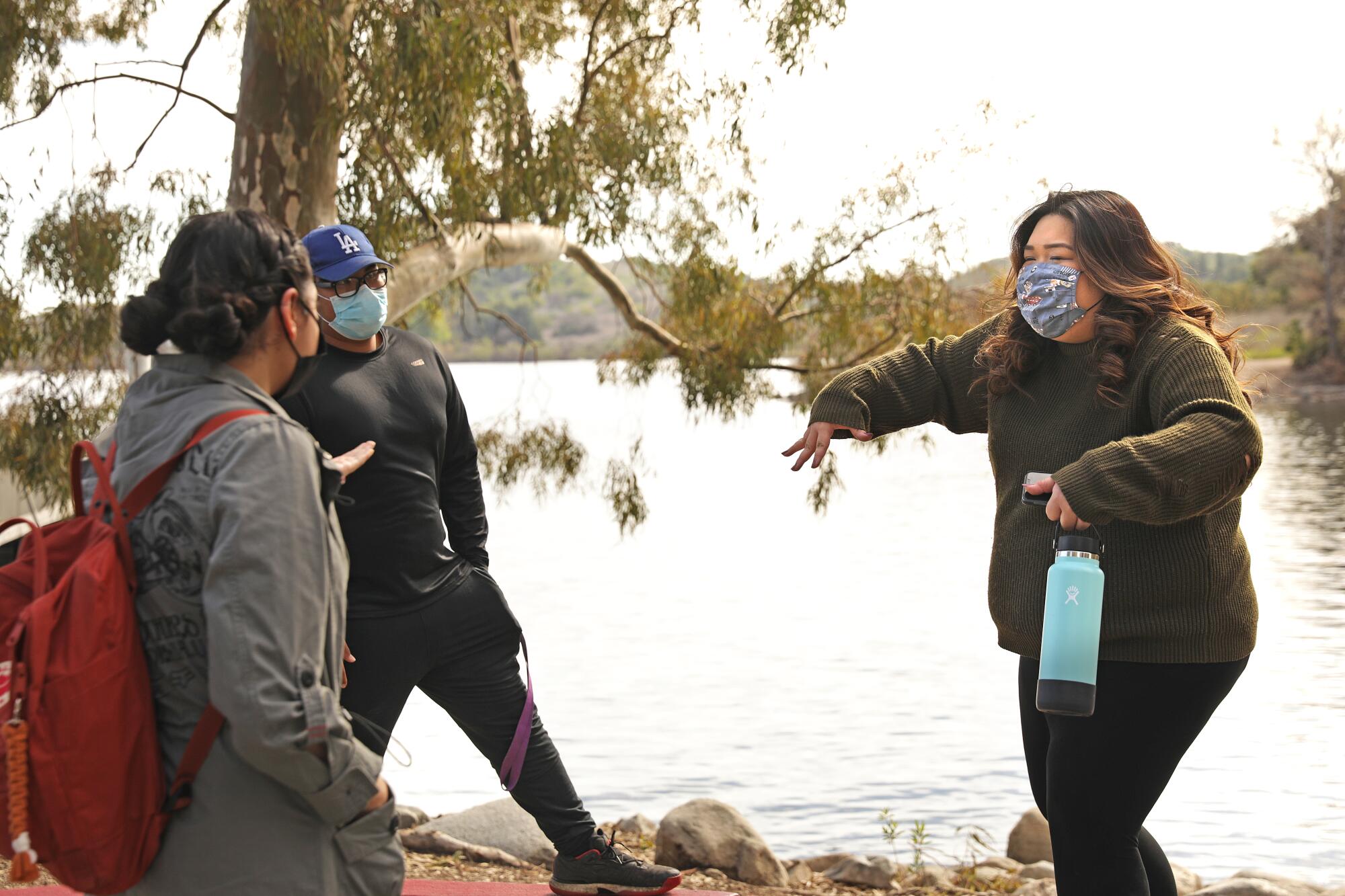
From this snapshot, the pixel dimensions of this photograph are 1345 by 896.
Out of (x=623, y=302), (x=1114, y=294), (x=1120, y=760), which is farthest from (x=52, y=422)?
(x=1120, y=760)

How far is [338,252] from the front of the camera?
3.19m

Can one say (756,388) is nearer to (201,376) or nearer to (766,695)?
(766,695)

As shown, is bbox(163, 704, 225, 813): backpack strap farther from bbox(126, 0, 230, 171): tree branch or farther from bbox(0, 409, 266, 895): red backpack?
bbox(126, 0, 230, 171): tree branch

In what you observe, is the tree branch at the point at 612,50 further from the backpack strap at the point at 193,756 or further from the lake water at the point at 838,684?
the backpack strap at the point at 193,756

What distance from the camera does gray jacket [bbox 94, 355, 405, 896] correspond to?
5.35 ft

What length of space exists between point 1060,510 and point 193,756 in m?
1.35

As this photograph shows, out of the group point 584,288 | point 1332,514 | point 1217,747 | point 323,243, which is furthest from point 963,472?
point 323,243

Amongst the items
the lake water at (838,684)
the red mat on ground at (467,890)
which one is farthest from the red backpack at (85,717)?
the lake water at (838,684)

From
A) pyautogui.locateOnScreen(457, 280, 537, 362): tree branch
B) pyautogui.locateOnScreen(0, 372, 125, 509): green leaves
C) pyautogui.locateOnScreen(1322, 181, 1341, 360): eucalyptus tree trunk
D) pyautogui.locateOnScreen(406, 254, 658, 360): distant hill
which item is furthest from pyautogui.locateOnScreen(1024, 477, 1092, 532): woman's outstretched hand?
pyautogui.locateOnScreen(1322, 181, 1341, 360): eucalyptus tree trunk

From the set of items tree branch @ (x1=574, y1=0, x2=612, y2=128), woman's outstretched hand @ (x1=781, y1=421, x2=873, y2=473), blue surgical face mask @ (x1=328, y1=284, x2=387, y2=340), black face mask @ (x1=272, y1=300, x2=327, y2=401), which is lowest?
woman's outstretched hand @ (x1=781, y1=421, x2=873, y2=473)

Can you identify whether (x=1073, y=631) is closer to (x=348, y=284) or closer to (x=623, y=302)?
(x=348, y=284)

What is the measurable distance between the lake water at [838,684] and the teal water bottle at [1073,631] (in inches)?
239

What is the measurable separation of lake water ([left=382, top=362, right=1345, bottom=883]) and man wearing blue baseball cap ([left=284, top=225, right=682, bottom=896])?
529 centimetres

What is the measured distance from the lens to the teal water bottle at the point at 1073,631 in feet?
7.63
